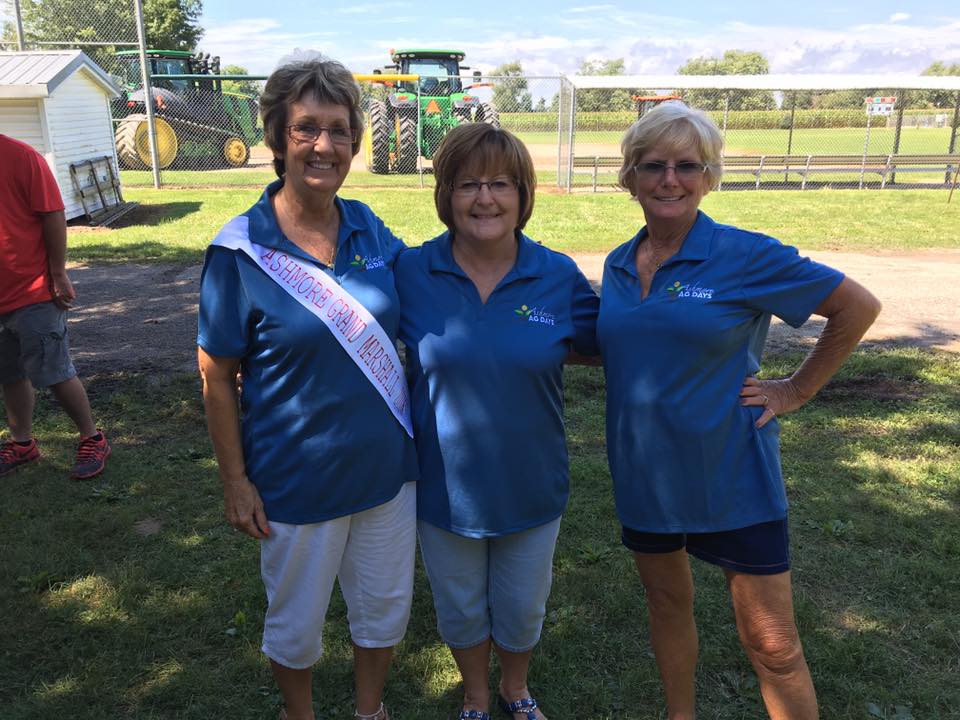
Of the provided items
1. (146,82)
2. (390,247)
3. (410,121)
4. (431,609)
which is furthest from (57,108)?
(390,247)

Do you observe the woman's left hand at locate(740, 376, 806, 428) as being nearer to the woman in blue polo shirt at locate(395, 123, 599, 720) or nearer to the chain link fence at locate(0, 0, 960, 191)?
the woman in blue polo shirt at locate(395, 123, 599, 720)

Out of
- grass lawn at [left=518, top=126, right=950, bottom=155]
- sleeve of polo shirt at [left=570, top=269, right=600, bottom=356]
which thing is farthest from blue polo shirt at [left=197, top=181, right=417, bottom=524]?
grass lawn at [left=518, top=126, right=950, bottom=155]

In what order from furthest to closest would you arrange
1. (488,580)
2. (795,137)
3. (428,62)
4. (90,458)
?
(795,137), (428,62), (90,458), (488,580)

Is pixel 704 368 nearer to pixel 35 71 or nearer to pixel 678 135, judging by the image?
pixel 678 135

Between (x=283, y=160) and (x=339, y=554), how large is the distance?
1077 mm

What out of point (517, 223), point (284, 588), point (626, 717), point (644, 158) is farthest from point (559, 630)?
point (644, 158)

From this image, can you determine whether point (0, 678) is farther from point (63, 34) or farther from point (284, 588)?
point (63, 34)

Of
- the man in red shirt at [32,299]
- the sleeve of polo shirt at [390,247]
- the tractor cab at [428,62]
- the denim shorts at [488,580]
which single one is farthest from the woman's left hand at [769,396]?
the tractor cab at [428,62]

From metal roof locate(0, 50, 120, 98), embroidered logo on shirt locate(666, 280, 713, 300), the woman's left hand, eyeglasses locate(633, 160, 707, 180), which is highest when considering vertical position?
metal roof locate(0, 50, 120, 98)

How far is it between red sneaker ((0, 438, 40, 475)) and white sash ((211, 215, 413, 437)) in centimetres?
302

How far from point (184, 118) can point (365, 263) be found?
19.7m

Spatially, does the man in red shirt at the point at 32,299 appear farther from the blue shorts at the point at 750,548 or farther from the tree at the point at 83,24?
the tree at the point at 83,24

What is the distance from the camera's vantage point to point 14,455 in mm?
4238

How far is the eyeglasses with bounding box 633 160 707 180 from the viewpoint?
80.2 inches
